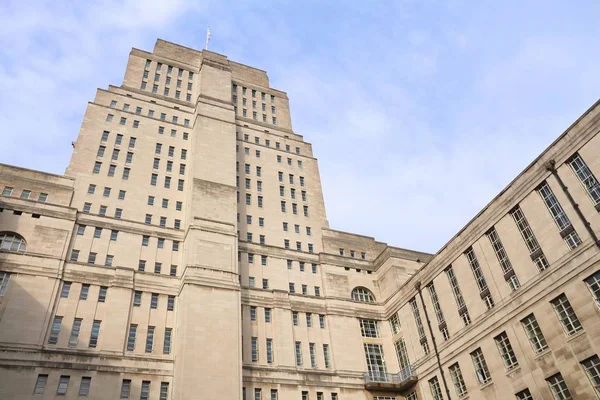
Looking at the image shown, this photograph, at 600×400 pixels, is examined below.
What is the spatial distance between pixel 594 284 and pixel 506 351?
9.06 metres

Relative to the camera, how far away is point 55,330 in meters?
41.4

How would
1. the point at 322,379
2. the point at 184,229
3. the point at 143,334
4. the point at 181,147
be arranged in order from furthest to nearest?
the point at 181,147
the point at 184,229
the point at 322,379
the point at 143,334

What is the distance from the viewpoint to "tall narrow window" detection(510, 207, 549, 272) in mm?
36344

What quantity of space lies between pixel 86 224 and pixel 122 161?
32.9ft

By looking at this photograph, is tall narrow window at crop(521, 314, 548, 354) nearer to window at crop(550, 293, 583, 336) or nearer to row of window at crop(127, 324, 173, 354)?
window at crop(550, 293, 583, 336)

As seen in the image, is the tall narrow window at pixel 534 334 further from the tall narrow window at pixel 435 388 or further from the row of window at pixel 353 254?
the row of window at pixel 353 254

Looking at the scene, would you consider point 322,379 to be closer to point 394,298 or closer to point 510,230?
point 394,298

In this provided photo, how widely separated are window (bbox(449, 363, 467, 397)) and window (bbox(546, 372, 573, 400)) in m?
8.76

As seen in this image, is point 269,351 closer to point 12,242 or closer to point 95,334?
point 95,334

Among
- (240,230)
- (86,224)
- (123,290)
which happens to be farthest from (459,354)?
(86,224)

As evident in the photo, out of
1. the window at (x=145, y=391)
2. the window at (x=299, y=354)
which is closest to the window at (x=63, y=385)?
the window at (x=145, y=391)

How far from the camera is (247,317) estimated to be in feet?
162

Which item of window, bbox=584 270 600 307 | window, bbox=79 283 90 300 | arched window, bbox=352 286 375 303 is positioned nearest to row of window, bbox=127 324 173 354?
window, bbox=79 283 90 300

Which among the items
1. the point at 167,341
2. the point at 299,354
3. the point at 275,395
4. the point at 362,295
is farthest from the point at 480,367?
the point at 167,341
